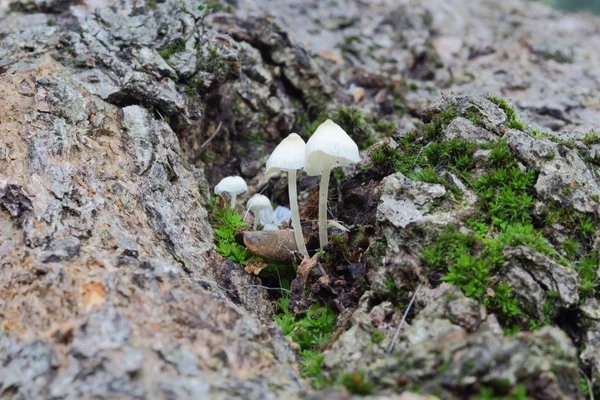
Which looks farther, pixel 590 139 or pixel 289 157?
pixel 590 139

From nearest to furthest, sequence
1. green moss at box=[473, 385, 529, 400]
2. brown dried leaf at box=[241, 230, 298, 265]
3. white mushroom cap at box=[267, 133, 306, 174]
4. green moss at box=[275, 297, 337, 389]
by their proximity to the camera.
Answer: green moss at box=[473, 385, 529, 400] → green moss at box=[275, 297, 337, 389] → white mushroom cap at box=[267, 133, 306, 174] → brown dried leaf at box=[241, 230, 298, 265]

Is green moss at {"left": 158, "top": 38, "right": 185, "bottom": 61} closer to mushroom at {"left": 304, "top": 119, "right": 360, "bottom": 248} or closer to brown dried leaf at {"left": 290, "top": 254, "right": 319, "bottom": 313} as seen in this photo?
mushroom at {"left": 304, "top": 119, "right": 360, "bottom": 248}

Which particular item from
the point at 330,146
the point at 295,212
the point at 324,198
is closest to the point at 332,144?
the point at 330,146

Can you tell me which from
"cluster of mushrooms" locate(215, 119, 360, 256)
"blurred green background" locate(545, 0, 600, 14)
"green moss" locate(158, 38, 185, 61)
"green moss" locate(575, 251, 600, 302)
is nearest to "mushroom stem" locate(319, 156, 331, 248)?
"cluster of mushrooms" locate(215, 119, 360, 256)

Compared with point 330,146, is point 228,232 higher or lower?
lower

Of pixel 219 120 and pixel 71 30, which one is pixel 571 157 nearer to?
pixel 219 120

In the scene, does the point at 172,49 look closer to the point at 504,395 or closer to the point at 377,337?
the point at 377,337

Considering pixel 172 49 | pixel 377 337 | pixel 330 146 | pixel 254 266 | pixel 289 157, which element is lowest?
pixel 254 266

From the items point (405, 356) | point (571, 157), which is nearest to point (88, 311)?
point (405, 356)
